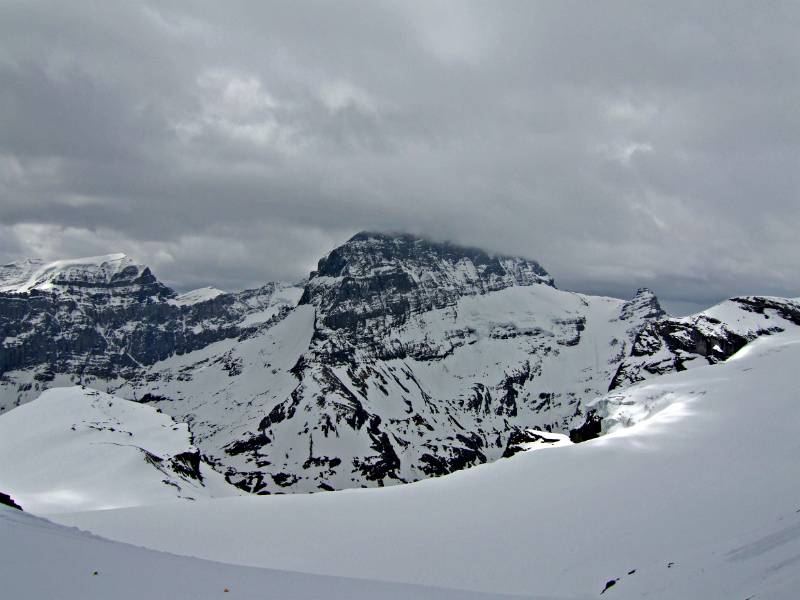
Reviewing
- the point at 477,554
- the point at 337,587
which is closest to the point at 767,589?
the point at 337,587

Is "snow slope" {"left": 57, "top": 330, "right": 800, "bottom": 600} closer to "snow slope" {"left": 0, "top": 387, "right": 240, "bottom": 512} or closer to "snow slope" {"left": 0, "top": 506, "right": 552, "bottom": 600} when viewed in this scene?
"snow slope" {"left": 0, "top": 506, "right": 552, "bottom": 600}

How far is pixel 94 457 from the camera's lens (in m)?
120

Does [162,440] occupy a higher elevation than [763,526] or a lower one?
higher

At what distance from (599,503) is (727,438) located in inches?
590

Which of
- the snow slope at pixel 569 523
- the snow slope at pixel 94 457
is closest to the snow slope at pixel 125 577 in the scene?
the snow slope at pixel 569 523

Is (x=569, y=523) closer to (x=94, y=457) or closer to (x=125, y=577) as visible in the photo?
(x=125, y=577)

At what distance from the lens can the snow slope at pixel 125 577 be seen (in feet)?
38.9

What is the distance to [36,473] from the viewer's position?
359 feet

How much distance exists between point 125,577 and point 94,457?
413 feet

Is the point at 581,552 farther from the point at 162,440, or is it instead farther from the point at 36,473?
the point at 162,440

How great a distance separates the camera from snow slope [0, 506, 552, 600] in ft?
38.9

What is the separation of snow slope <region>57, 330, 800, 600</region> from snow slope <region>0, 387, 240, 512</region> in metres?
74.4

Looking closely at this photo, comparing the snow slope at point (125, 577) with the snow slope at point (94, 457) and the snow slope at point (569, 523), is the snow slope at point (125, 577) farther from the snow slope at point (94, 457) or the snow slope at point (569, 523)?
the snow slope at point (94, 457)

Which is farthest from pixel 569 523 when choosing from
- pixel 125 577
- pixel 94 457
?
pixel 94 457
